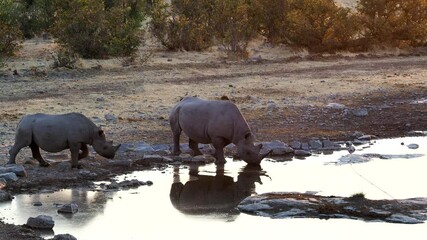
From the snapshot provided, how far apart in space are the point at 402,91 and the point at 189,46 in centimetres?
783

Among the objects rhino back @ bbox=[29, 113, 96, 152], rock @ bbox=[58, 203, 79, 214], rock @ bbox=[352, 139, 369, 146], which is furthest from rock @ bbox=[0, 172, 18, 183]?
rock @ bbox=[352, 139, 369, 146]

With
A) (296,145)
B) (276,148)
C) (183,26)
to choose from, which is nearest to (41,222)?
(276,148)

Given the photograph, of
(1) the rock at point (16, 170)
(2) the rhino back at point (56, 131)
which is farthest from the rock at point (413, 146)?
(1) the rock at point (16, 170)

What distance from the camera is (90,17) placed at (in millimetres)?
27156

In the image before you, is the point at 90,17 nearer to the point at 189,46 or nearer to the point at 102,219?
the point at 189,46

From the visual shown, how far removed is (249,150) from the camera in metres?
15.4

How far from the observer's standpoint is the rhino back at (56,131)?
14203 millimetres

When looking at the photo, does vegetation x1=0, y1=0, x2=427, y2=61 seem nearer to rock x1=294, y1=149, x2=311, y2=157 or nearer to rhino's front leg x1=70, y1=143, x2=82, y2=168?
rock x1=294, y1=149, x2=311, y2=157

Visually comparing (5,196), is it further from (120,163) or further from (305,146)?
(305,146)

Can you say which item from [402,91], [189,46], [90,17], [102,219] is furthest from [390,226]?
[189,46]

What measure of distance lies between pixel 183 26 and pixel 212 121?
15.1 m

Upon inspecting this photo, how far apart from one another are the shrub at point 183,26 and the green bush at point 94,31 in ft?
6.59

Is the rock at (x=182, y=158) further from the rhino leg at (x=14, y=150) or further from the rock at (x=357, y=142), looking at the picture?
the rock at (x=357, y=142)

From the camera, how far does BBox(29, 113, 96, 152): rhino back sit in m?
14.2
